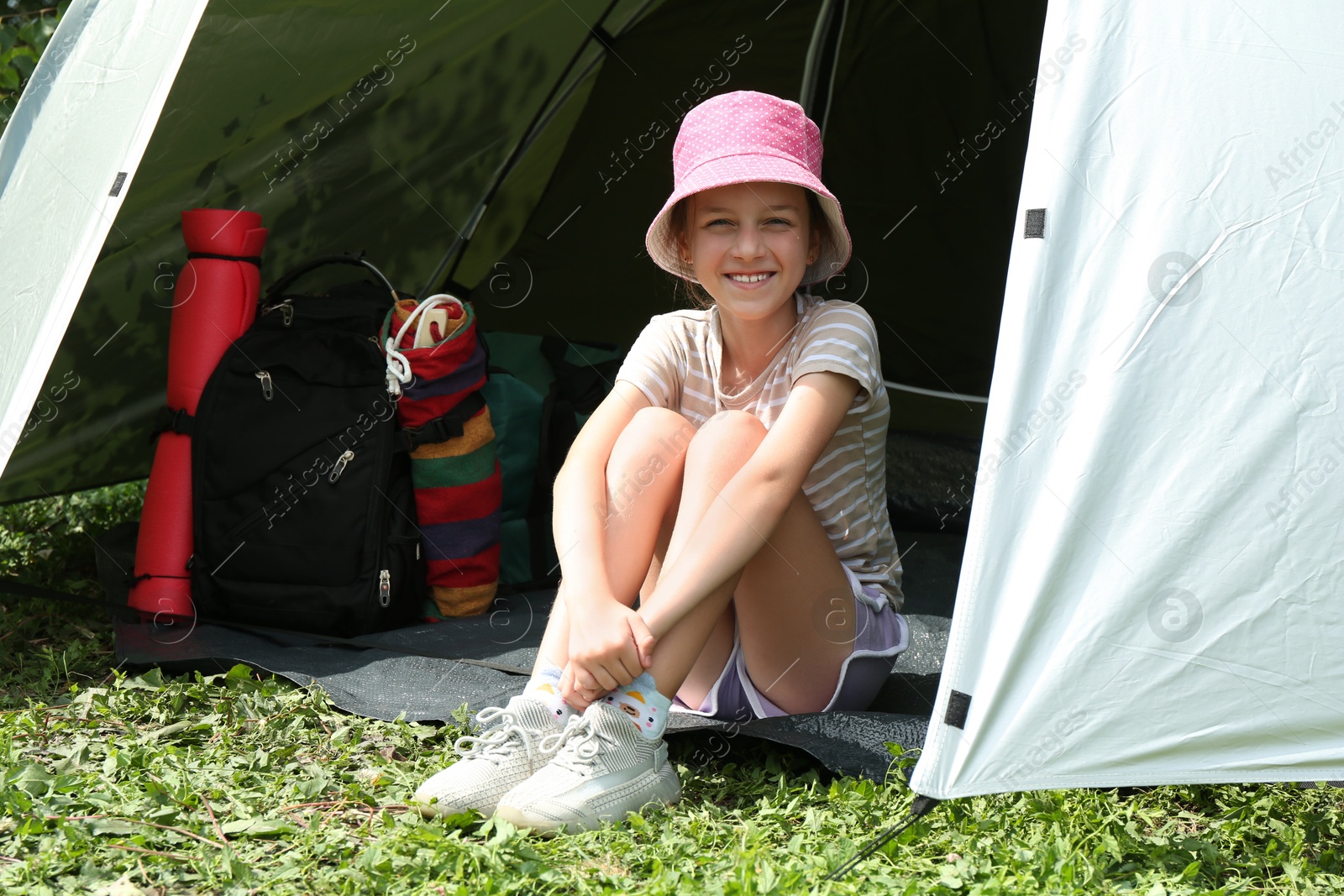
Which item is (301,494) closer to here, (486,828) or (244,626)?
(244,626)

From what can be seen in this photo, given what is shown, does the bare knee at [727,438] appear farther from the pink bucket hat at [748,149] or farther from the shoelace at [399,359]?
the shoelace at [399,359]

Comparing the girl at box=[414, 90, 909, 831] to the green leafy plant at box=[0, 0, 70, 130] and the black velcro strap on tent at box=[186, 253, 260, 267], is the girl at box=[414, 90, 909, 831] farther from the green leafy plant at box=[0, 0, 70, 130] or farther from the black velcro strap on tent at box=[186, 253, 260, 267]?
the green leafy plant at box=[0, 0, 70, 130]

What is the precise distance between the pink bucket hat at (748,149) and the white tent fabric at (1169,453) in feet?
1.25

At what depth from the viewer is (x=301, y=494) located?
6.78 ft

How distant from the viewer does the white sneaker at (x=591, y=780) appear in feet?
4.24

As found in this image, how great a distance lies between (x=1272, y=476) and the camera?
118 cm

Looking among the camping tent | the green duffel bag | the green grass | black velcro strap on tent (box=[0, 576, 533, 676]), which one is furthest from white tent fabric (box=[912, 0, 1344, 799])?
the green duffel bag

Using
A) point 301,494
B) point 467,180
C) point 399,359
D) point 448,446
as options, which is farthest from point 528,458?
point 467,180

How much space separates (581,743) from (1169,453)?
65 centimetres

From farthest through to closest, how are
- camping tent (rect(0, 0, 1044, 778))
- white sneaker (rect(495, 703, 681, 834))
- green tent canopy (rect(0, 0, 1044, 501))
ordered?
green tent canopy (rect(0, 0, 1044, 501)) → camping tent (rect(0, 0, 1044, 778)) → white sneaker (rect(495, 703, 681, 834))

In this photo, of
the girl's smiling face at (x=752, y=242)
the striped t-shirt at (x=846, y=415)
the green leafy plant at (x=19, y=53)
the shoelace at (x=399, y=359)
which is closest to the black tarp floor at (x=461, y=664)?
the striped t-shirt at (x=846, y=415)

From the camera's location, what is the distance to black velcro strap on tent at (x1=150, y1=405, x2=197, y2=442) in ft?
6.79

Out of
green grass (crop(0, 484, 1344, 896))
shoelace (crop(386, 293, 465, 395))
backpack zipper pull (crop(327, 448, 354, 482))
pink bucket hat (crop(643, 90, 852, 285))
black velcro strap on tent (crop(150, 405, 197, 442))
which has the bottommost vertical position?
green grass (crop(0, 484, 1344, 896))

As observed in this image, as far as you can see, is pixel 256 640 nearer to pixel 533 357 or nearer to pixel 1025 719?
pixel 533 357
